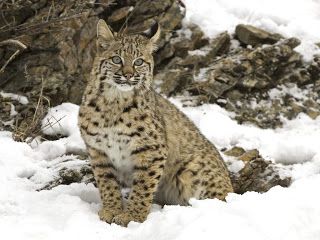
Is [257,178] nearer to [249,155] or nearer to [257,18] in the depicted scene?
[249,155]

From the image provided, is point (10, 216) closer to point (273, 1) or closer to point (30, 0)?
point (30, 0)

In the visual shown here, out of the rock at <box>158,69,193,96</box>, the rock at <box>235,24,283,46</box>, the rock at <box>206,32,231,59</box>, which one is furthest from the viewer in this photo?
the rock at <box>235,24,283,46</box>

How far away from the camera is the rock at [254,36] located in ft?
29.8

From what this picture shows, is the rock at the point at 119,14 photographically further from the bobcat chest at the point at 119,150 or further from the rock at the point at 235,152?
the bobcat chest at the point at 119,150

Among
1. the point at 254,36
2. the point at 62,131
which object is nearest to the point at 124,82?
the point at 62,131

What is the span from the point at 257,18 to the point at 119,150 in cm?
482

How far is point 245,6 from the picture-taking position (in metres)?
9.77

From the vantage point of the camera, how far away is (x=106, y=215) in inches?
206

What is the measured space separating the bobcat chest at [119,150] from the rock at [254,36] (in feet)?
13.7

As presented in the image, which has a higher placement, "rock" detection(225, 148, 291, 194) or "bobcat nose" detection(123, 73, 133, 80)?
"bobcat nose" detection(123, 73, 133, 80)

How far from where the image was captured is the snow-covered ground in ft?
13.8

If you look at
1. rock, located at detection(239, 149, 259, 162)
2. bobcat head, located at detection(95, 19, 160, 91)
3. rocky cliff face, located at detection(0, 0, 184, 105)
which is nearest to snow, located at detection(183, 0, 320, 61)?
rocky cliff face, located at detection(0, 0, 184, 105)

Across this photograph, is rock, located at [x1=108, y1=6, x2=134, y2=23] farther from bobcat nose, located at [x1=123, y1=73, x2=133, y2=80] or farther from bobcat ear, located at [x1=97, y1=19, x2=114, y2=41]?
bobcat nose, located at [x1=123, y1=73, x2=133, y2=80]

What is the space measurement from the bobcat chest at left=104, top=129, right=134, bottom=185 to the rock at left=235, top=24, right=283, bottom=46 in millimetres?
4183
